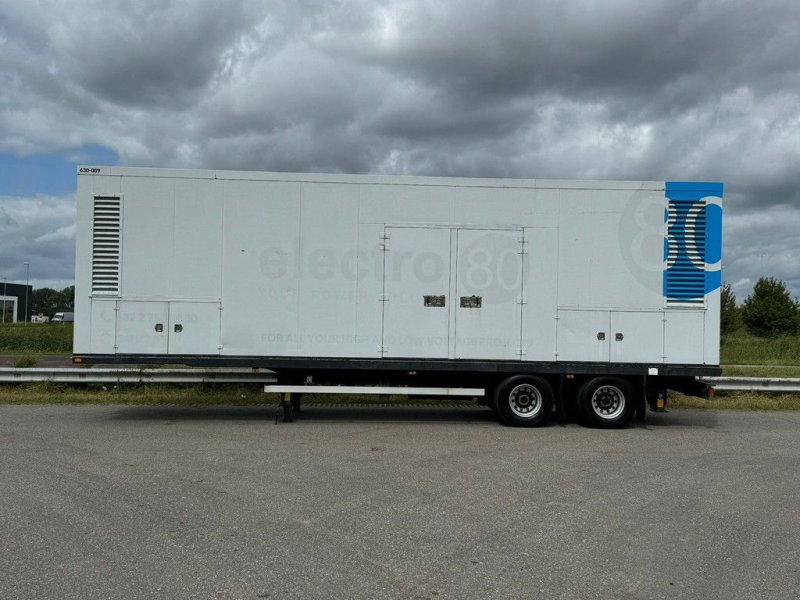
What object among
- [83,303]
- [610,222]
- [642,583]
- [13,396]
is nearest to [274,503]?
[642,583]

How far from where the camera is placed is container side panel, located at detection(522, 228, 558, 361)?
402 inches

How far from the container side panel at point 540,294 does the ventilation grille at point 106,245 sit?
6.22 meters

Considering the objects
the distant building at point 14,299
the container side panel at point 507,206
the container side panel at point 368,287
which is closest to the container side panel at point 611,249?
the container side panel at point 507,206

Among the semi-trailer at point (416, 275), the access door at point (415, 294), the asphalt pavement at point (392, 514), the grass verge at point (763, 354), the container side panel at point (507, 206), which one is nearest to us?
the asphalt pavement at point (392, 514)

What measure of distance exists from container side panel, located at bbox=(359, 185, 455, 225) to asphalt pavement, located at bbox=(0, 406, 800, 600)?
3.24 m

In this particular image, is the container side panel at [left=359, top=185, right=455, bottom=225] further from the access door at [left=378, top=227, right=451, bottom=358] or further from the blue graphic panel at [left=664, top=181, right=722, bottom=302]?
the blue graphic panel at [left=664, top=181, right=722, bottom=302]

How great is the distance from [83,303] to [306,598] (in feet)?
24.6

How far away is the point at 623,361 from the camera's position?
10242mm

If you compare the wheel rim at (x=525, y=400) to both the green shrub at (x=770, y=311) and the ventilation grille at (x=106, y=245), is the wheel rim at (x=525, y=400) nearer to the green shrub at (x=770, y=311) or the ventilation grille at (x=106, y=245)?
the ventilation grille at (x=106, y=245)

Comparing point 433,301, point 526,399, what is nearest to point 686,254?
point 526,399

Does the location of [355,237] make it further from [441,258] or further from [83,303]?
[83,303]

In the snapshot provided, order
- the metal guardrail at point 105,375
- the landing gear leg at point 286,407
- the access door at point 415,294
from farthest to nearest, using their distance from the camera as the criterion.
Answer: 1. the metal guardrail at point 105,375
2. the landing gear leg at point 286,407
3. the access door at point 415,294

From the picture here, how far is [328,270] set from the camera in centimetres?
1020

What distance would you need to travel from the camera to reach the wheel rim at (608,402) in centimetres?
1034
